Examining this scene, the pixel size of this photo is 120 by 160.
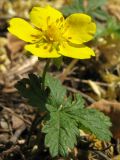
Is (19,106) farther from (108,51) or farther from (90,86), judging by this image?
(108,51)

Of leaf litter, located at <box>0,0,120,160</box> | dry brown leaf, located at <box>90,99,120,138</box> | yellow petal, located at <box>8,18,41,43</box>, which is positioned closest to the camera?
yellow petal, located at <box>8,18,41,43</box>

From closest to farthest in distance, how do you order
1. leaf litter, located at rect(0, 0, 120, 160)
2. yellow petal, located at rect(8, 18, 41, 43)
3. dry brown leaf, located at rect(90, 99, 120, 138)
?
yellow petal, located at rect(8, 18, 41, 43), leaf litter, located at rect(0, 0, 120, 160), dry brown leaf, located at rect(90, 99, 120, 138)

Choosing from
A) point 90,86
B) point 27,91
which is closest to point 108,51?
point 90,86

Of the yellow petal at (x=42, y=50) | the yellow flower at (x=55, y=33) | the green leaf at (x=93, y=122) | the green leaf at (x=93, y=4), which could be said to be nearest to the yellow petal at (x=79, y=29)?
the yellow flower at (x=55, y=33)

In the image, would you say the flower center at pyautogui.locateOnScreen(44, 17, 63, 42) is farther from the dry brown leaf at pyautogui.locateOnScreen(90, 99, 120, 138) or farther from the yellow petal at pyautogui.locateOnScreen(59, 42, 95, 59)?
the dry brown leaf at pyautogui.locateOnScreen(90, 99, 120, 138)

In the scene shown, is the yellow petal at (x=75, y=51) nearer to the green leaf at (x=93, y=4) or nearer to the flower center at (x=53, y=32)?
the flower center at (x=53, y=32)

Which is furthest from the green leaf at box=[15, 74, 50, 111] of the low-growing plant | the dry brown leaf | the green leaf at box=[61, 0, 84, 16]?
the green leaf at box=[61, 0, 84, 16]
